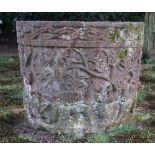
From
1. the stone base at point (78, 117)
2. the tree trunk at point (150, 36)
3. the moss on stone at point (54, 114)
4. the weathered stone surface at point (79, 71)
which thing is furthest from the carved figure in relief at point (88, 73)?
the tree trunk at point (150, 36)

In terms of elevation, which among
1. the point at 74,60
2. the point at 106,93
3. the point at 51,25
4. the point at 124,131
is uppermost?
the point at 51,25

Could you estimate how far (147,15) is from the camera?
1403 centimetres

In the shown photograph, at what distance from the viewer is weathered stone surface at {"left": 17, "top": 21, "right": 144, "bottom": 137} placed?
5820mm

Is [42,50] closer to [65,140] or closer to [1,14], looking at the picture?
[65,140]

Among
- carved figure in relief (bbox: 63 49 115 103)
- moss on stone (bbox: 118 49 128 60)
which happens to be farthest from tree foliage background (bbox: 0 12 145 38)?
carved figure in relief (bbox: 63 49 115 103)

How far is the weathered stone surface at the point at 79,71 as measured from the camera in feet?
19.1

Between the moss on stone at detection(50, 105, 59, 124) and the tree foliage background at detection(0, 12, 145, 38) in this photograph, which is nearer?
the moss on stone at detection(50, 105, 59, 124)

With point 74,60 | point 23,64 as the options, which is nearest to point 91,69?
point 74,60

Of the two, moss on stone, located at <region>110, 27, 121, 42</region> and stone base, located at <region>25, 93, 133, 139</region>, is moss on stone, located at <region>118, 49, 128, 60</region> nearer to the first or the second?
moss on stone, located at <region>110, 27, 121, 42</region>

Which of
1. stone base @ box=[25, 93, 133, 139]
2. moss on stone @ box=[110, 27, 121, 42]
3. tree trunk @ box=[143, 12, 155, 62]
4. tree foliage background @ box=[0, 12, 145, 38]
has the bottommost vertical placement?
stone base @ box=[25, 93, 133, 139]

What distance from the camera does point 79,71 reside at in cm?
591

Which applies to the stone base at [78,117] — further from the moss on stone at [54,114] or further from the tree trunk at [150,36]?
the tree trunk at [150,36]

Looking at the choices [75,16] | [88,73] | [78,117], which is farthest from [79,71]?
[75,16]

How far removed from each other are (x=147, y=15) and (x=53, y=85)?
28.4ft
